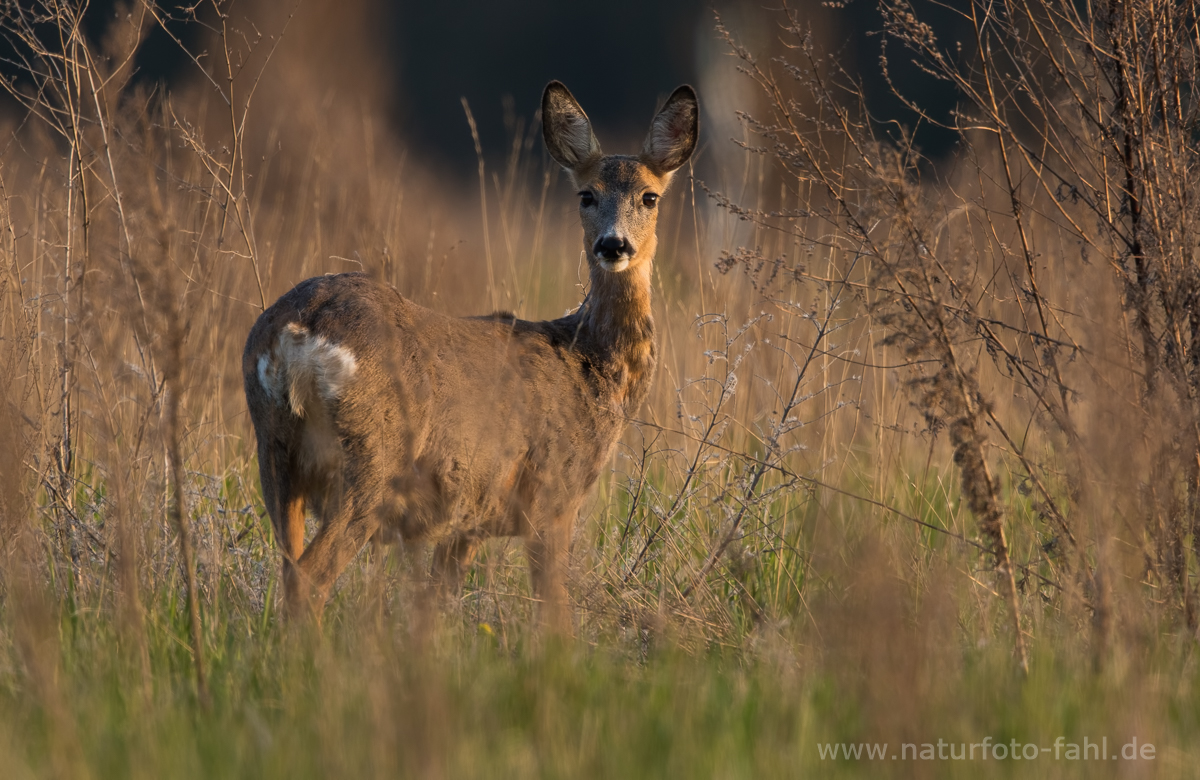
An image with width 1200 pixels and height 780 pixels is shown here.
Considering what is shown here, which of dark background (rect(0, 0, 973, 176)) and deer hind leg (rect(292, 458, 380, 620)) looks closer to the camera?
deer hind leg (rect(292, 458, 380, 620))

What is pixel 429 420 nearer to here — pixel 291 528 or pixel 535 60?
pixel 291 528

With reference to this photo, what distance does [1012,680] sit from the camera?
114 inches

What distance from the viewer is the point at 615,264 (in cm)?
466

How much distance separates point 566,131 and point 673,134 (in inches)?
18.1

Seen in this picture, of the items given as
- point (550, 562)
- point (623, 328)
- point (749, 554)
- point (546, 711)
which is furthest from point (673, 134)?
point (546, 711)

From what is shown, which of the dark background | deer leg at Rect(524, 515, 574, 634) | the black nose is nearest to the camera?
deer leg at Rect(524, 515, 574, 634)

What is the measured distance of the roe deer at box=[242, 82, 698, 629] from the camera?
3578mm

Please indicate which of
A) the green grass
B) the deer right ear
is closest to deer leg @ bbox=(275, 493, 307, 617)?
the green grass

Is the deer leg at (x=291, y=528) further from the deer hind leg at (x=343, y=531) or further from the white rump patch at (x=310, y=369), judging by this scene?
the white rump patch at (x=310, y=369)

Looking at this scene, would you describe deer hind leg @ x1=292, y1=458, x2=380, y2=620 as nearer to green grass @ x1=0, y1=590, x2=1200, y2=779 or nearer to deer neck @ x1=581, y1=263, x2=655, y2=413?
green grass @ x1=0, y1=590, x2=1200, y2=779

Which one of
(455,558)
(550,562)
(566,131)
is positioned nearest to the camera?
(550,562)

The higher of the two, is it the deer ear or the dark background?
the dark background

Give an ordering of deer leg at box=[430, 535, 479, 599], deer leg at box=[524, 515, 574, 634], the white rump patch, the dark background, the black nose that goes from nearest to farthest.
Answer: the white rump patch
deer leg at box=[524, 515, 574, 634]
deer leg at box=[430, 535, 479, 599]
the black nose
the dark background

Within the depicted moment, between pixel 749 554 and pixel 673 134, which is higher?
pixel 673 134
